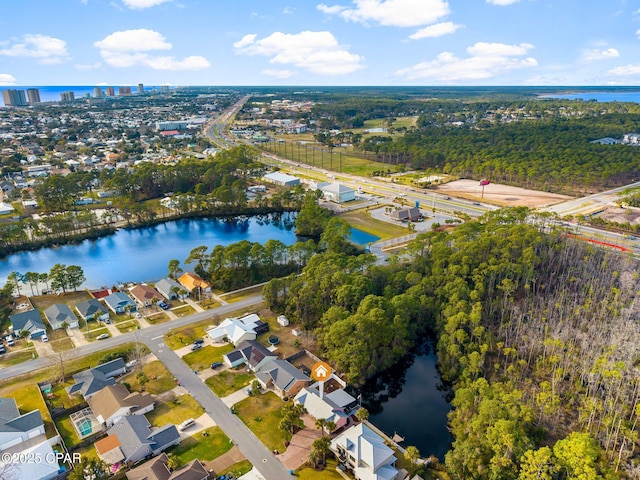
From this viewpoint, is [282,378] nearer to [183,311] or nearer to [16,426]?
[183,311]

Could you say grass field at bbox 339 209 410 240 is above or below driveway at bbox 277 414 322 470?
above

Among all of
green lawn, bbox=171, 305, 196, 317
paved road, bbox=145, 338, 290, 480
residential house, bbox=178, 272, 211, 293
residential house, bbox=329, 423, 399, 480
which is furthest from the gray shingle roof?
residential house, bbox=329, 423, 399, 480

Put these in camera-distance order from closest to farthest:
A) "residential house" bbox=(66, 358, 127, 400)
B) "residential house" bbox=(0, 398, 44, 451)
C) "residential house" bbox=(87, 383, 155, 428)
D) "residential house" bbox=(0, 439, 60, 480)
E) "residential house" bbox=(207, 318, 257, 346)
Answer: "residential house" bbox=(0, 439, 60, 480), "residential house" bbox=(0, 398, 44, 451), "residential house" bbox=(87, 383, 155, 428), "residential house" bbox=(66, 358, 127, 400), "residential house" bbox=(207, 318, 257, 346)

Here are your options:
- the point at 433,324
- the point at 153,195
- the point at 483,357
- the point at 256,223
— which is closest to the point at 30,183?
the point at 153,195

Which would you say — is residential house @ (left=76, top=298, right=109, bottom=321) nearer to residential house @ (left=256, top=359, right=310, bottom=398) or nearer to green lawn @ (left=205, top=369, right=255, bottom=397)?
green lawn @ (left=205, top=369, right=255, bottom=397)

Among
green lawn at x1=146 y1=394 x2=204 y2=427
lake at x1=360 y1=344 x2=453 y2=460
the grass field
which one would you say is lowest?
lake at x1=360 y1=344 x2=453 y2=460

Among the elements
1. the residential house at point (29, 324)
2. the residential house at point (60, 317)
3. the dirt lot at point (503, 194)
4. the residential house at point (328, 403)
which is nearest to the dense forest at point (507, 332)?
the residential house at point (328, 403)

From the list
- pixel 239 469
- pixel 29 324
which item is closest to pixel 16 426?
pixel 239 469

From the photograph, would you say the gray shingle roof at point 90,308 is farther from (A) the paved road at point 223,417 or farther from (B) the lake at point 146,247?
(B) the lake at point 146,247
